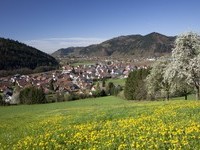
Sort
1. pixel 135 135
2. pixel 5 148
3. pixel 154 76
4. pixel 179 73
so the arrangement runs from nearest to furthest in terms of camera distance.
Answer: pixel 135 135
pixel 5 148
pixel 179 73
pixel 154 76

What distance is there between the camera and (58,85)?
18488 cm

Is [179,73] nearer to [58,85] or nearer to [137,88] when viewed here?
[137,88]

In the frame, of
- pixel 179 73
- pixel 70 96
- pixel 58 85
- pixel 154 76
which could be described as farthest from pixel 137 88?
pixel 58 85

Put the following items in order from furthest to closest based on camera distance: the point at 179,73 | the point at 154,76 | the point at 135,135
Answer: the point at 154,76
the point at 179,73
the point at 135,135

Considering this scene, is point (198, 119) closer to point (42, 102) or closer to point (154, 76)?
point (154, 76)

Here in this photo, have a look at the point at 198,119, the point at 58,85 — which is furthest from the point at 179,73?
the point at 58,85

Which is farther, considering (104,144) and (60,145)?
(60,145)

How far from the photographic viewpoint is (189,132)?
42.6 feet

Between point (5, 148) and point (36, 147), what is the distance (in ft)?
8.83

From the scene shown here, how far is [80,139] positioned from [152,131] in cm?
328

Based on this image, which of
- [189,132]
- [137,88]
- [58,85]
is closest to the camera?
[189,132]

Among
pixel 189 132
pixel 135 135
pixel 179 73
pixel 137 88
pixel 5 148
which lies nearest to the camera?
pixel 189 132

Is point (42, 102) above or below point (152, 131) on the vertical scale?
below

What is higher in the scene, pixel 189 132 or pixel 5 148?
pixel 189 132
